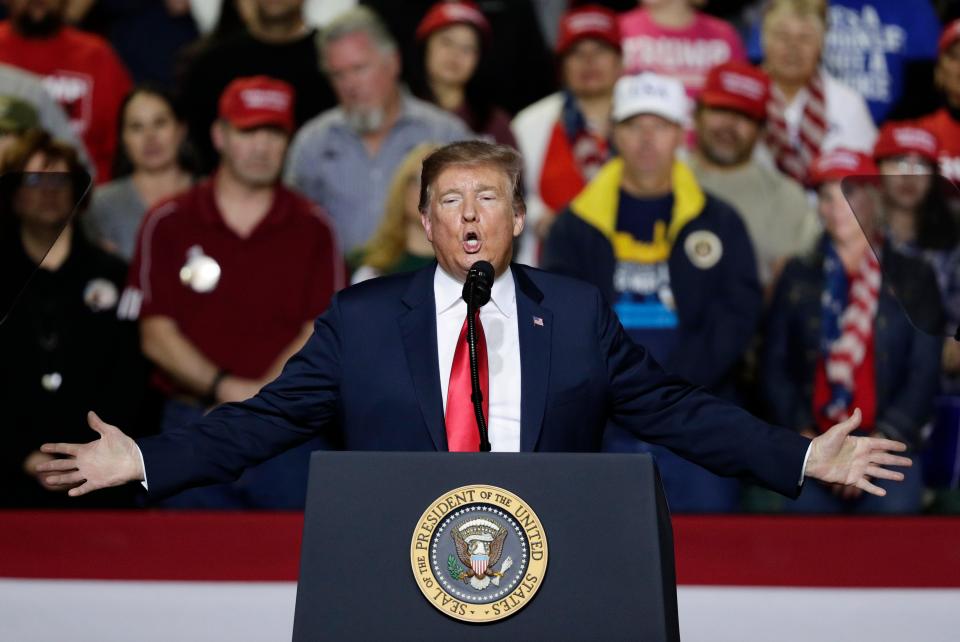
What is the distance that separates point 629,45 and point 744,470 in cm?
296

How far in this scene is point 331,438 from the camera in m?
4.43

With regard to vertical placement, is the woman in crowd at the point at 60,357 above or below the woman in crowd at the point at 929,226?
above

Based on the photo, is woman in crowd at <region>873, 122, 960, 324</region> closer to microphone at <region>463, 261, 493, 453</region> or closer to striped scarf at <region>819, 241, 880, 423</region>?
microphone at <region>463, 261, 493, 453</region>

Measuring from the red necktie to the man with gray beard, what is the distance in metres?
2.46

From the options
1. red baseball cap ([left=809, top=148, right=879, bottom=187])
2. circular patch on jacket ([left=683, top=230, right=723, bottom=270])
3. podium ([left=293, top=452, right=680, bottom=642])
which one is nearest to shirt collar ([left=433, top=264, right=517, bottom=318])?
podium ([left=293, top=452, right=680, bottom=642])

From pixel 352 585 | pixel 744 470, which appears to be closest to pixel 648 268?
pixel 744 470

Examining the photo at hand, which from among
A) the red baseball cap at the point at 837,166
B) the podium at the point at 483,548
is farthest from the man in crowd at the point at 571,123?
the podium at the point at 483,548

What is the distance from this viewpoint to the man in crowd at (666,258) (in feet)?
14.1

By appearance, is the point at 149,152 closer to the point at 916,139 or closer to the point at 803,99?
the point at 803,99

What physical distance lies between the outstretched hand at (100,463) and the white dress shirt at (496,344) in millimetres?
503

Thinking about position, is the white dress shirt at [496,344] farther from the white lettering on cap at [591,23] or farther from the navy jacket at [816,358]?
the white lettering on cap at [591,23]

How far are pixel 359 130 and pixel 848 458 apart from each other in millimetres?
3031

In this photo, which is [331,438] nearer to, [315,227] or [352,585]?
[315,227]

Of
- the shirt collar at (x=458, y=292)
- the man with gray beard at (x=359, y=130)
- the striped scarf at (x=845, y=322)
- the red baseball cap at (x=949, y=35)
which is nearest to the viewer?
the shirt collar at (x=458, y=292)
